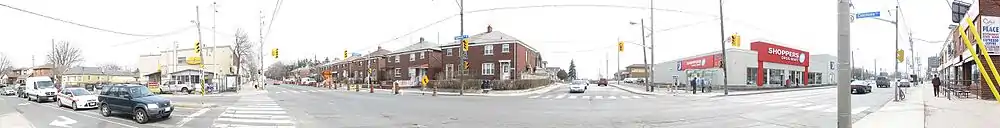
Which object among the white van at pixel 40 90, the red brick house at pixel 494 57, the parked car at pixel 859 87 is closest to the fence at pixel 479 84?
the red brick house at pixel 494 57

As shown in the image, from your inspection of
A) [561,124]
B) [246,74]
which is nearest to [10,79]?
[246,74]

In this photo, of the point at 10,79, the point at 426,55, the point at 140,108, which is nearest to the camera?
the point at 140,108

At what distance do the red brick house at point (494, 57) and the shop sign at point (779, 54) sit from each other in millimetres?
19684

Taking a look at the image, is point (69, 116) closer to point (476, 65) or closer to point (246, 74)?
point (476, 65)

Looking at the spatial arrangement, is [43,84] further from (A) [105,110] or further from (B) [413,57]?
(B) [413,57]

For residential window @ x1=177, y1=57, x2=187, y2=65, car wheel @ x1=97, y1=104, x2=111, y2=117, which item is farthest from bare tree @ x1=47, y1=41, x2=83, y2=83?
car wheel @ x1=97, y1=104, x2=111, y2=117

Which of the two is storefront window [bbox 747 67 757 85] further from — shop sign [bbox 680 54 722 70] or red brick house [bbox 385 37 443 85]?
red brick house [bbox 385 37 443 85]

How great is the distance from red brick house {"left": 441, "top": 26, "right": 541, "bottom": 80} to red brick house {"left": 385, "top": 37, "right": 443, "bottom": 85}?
107 inches

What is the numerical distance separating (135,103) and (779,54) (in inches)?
2035

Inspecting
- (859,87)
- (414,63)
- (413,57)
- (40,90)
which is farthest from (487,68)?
(40,90)

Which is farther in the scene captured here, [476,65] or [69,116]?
[476,65]

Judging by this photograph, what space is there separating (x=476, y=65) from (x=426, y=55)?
8702 mm

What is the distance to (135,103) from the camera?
714 inches

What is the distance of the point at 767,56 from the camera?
178 ft
